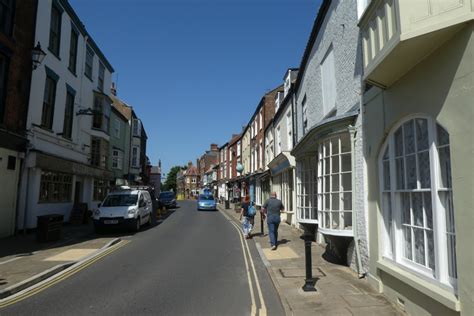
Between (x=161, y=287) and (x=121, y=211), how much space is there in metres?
9.41

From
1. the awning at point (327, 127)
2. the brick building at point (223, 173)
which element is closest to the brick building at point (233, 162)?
the brick building at point (223, 173)

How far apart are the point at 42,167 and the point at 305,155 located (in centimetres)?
1097

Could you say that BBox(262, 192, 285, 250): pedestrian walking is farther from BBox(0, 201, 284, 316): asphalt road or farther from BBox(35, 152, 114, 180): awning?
BBox(35, 152, 114, 180): awning

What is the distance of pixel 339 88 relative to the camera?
32.2 feet

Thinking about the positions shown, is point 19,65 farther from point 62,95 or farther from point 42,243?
point 42,243

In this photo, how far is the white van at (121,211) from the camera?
615 inches

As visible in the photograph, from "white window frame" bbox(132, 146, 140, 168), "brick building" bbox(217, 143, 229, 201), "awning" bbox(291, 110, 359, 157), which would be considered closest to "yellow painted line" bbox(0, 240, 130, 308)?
"awning" bbox(291, 110, 359, 157)

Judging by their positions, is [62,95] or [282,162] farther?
[282,162]

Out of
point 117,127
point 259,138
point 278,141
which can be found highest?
point 117,127

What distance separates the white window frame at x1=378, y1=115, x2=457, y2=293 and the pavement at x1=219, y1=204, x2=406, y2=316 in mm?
793

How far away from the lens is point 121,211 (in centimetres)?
1595

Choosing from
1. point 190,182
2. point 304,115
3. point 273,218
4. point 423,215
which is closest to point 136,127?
point 304,115

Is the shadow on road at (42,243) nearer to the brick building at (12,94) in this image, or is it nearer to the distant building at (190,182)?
the brick building at (12,94)

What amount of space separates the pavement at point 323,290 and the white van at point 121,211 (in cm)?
743
